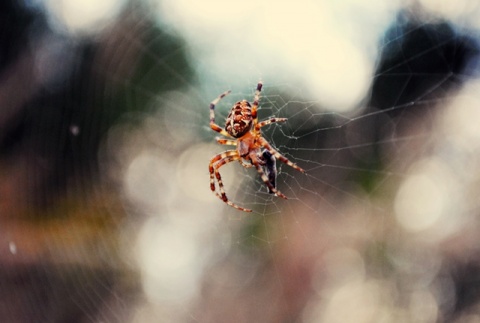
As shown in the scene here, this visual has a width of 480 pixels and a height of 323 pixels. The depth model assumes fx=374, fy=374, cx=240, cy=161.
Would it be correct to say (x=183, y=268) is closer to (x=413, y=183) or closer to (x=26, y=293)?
(x=26, y=293)

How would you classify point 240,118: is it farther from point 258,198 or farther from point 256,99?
point 258,198

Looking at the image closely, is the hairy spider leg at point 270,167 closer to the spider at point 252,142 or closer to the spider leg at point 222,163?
the spider at point 252,142

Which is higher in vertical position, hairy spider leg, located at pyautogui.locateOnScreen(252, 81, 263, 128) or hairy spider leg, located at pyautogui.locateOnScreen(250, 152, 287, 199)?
hairy spider leg, located at pyautogui.locateOnScreen(252, 81, 263, 128)

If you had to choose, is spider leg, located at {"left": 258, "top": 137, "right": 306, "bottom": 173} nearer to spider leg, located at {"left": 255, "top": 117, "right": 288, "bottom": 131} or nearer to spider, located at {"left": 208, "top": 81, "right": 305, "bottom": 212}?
spider, located at {"left": 208, "top": 81, "right": 305, "bottom": 212}

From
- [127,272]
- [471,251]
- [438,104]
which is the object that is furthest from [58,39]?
[471,251]

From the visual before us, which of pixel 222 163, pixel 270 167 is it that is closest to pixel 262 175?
pixel 270 167

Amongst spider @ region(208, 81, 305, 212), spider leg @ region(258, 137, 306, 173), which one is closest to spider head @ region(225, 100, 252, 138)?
spider @ region(208, 81, 305, 212)
